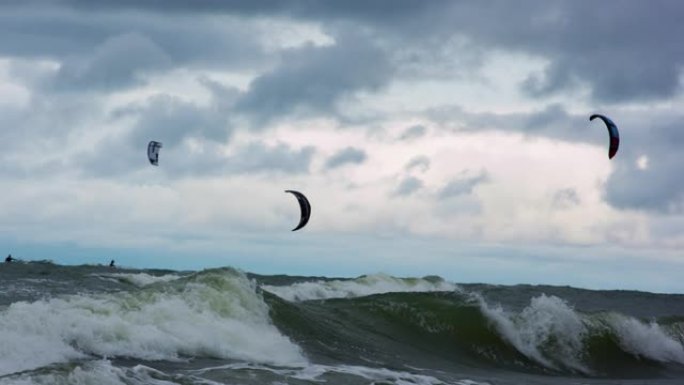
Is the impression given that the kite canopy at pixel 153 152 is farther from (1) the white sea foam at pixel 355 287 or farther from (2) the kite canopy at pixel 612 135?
(2) the kite canopy at pixel 612 135

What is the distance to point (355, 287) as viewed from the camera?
1591 inches

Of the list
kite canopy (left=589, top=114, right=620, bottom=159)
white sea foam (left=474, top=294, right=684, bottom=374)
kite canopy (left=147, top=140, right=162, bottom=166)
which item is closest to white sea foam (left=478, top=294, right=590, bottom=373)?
white sea foam (left=474, top=294, right=684, bottom=374)

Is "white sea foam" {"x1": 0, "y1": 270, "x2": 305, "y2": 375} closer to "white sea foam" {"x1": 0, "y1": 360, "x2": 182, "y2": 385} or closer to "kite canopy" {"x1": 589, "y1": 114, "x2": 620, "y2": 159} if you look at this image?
"white sea foam" {"x1": 0, "y1": 360, "x2": 182, "y2": 385}

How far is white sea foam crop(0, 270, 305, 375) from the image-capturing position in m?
16.0

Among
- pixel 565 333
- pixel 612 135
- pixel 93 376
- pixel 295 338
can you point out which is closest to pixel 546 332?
pixel 565 333

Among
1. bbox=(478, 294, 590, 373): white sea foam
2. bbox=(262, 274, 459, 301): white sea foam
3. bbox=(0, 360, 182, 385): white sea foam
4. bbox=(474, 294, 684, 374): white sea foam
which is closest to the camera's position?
bbox=(0, 360, 182, 385): white sea foam

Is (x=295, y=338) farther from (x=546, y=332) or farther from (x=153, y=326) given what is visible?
(x=546, y=332)

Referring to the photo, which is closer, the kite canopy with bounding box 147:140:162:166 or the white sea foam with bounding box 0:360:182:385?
the white sea foam with bounding box 0:360:182:385

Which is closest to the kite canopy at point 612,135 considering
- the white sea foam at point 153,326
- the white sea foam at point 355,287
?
the white sea foam at point 355,287

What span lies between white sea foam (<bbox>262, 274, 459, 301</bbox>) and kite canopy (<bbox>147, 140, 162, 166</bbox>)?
241 inches

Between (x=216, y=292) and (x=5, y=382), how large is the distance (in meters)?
8.17

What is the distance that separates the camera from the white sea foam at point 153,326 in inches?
632

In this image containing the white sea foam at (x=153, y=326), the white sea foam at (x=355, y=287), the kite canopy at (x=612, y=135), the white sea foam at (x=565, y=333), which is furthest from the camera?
the white sea foam at (x=355, y=287)

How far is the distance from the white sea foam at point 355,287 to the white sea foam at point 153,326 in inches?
489
